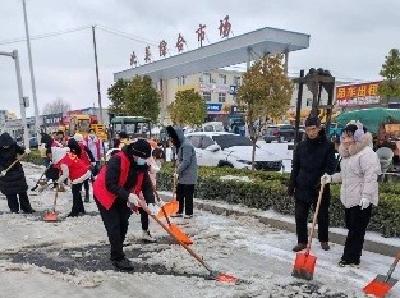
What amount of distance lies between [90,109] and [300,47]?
45.5m

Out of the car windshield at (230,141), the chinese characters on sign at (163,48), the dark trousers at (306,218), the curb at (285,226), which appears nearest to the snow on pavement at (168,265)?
the curb at (285,226)

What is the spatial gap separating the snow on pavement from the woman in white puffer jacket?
0.96 ft

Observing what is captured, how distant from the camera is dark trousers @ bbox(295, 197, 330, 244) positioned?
565cm

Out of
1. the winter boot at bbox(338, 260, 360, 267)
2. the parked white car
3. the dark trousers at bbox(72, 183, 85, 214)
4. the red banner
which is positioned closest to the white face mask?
the winter boot at bbox(338, 260, 360, 267)

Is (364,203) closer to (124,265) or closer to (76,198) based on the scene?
(124,265)

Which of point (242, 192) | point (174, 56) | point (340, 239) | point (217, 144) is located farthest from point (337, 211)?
point (174, 56)

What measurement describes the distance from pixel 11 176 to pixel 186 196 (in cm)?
351

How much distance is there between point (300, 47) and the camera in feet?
95.6

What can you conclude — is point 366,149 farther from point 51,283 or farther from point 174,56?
point 174,56

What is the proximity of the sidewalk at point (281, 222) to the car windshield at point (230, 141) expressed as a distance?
5116mm

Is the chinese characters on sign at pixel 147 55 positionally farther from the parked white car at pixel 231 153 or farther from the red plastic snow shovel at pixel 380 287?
the red plastic snow shovel at pixel 380 287

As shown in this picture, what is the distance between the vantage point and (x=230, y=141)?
50.2 feet

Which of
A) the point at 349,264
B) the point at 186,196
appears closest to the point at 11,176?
the point at 186,196

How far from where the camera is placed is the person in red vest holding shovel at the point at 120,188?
480cm
